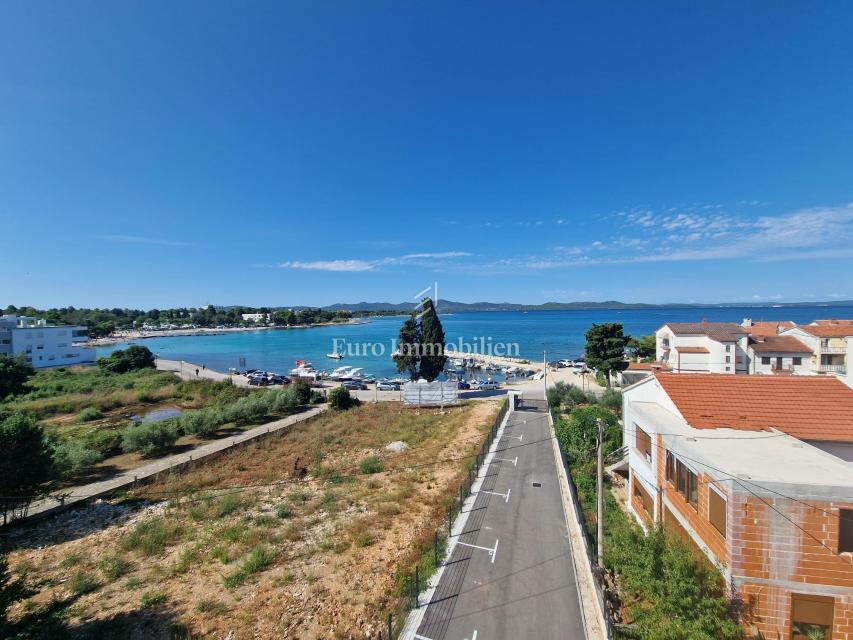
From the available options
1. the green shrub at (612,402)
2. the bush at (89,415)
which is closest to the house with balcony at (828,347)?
the green shrub at (612,402)

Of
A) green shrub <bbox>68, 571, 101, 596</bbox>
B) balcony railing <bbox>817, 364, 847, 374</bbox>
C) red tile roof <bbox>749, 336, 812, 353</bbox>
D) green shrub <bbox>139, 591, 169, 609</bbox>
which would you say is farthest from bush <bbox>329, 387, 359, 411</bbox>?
balcony railing <bbox>817, 364, 847, 374</bbox>

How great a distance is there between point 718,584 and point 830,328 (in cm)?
4192

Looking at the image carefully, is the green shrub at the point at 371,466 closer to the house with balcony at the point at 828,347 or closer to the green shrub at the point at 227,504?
the green shrub at the point at 227,504

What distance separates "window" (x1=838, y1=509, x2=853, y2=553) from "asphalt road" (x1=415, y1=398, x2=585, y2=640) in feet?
18.1

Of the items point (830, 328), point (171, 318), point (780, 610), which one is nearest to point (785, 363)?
point (830, 328)

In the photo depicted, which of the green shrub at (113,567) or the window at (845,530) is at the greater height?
the window at (845,530)

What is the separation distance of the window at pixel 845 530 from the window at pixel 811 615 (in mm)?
1110

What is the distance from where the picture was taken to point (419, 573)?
9.77 m

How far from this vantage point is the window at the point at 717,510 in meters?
7.89

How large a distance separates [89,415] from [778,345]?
6327cm

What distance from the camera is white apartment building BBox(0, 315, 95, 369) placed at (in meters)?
56.2

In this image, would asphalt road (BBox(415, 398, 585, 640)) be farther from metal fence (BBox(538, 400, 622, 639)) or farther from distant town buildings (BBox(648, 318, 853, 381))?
distant town buildings (BBox(648, 318, 853, 381))

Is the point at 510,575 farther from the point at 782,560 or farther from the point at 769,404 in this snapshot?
the point at 769,404

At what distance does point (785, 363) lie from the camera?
112 ft
